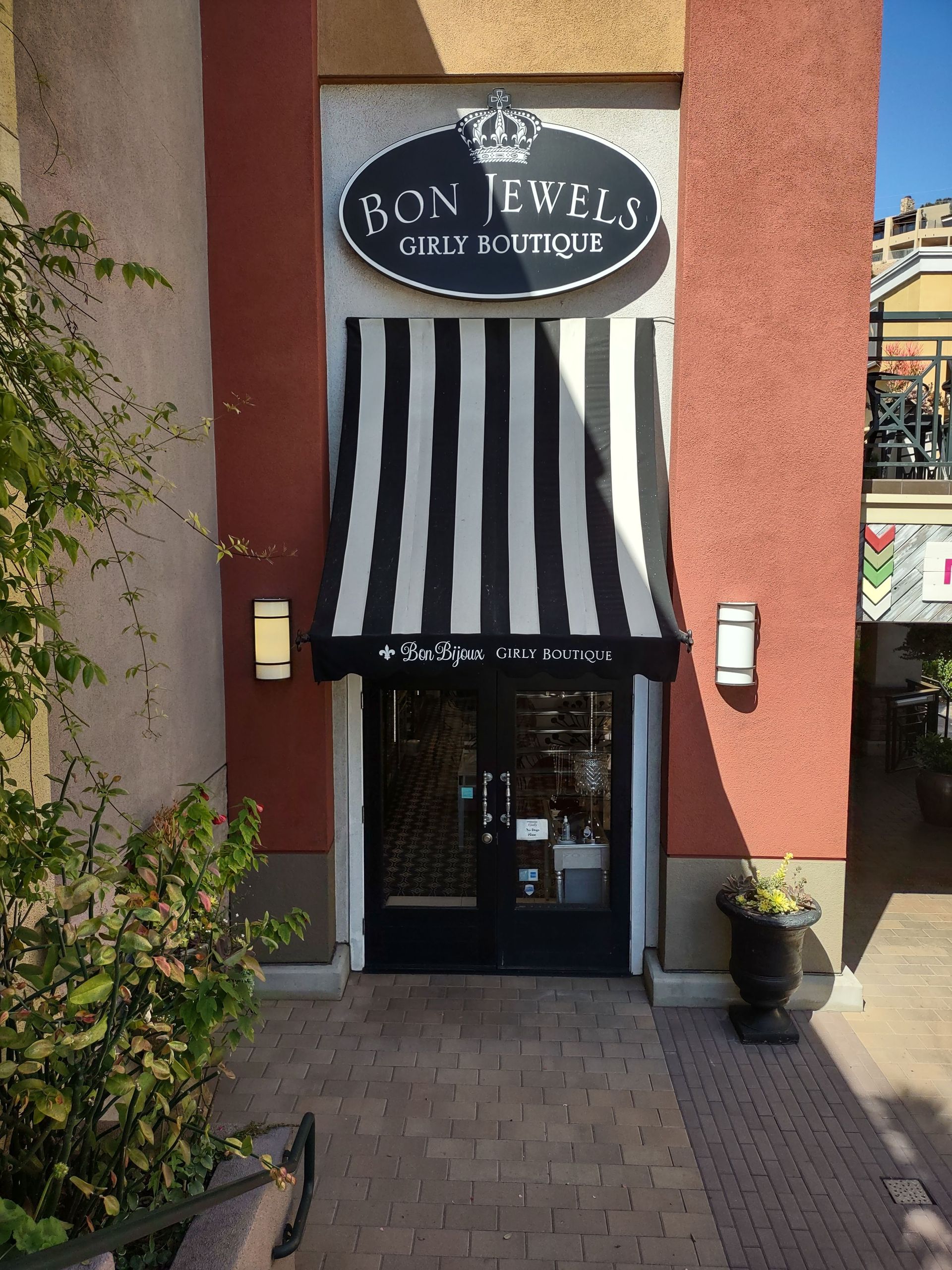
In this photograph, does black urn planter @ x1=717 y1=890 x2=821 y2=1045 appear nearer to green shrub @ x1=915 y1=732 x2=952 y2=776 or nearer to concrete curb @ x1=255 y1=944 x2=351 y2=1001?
concrete curb @ x1=255 y1=944 x2=351 y2=1001

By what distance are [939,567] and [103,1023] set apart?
A: 7.49 meters

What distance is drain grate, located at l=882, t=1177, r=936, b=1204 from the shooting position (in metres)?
5.33

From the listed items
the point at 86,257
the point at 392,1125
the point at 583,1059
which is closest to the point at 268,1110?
the point at 392,1125

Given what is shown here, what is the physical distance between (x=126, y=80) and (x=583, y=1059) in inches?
296

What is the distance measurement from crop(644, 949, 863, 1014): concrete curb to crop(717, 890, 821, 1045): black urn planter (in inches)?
13.9

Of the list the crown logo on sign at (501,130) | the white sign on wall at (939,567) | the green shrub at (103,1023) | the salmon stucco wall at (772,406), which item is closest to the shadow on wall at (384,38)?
the crown logo on sign at (501,130)

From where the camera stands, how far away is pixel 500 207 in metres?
7.40

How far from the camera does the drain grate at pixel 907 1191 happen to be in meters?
5.33

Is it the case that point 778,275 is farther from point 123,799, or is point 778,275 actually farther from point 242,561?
point 123,799

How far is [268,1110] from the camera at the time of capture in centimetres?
617

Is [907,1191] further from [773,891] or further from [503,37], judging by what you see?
[503,37]

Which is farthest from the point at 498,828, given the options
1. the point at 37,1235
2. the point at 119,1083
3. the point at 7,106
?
the point at 7,106

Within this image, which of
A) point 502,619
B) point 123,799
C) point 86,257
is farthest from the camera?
point 502,619

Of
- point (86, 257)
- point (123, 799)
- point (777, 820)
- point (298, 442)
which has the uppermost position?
point (86, 257)
